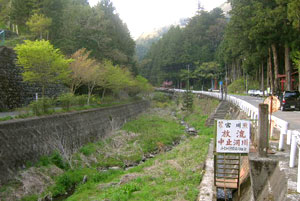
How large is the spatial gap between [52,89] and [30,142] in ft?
40.2

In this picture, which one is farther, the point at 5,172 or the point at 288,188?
the point at 5,172

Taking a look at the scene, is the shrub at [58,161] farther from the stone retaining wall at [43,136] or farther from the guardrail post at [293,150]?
the guardrail post at [293,150]

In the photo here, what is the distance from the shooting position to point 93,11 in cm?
3419

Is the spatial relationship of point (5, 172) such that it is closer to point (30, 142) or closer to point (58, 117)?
point (30, 142)

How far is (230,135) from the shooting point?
684 cm

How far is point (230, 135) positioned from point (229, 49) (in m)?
44.2

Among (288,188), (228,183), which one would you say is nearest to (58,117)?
(228,183)

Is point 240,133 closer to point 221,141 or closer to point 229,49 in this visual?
point 221,141

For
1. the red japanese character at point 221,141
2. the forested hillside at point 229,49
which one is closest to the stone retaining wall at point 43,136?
the red japanese character at point 221,141

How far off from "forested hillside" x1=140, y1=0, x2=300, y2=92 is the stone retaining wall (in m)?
18.3

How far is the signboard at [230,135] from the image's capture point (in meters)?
6.81

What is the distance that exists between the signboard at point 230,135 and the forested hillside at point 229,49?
1939cm

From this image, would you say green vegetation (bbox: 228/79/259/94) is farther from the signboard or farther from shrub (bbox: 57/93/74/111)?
the signboard

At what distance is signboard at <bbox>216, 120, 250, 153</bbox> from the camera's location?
268 inches
